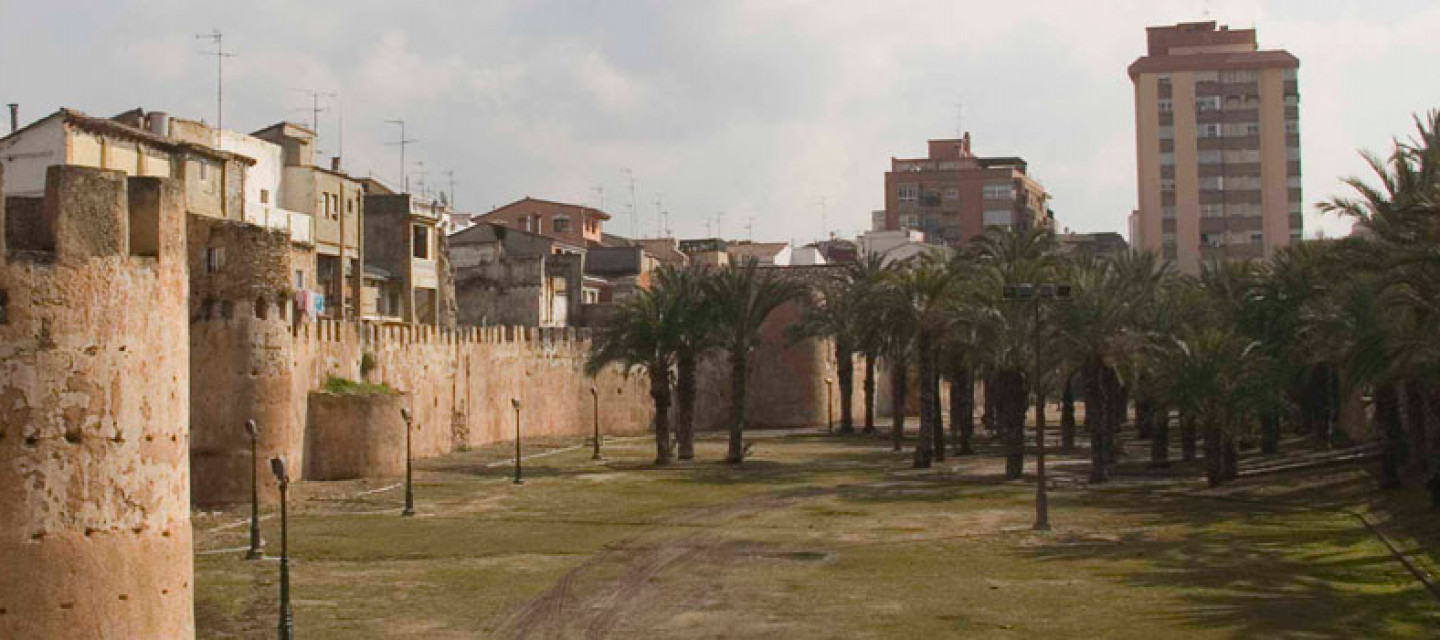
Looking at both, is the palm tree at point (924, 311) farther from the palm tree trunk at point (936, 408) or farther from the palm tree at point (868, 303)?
the palm tree at point (868, 303)

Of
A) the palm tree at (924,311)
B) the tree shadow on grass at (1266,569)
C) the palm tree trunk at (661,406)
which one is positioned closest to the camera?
the tree shadow on grass at (1266,569)

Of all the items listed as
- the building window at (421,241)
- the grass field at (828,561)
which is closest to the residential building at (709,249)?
the building window at (421,241)

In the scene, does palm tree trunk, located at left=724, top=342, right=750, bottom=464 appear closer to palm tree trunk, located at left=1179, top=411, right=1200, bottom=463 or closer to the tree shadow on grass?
palm tree trunk, located at left=1179, top=411, right=1200, bottom=463

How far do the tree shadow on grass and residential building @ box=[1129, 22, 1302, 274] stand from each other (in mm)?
66147

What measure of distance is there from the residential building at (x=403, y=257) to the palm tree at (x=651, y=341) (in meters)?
15.3

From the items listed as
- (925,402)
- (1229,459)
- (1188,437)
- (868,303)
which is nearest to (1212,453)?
(1229,459)

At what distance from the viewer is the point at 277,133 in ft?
191

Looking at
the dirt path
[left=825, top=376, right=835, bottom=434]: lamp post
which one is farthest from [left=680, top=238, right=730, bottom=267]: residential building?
the dirt path

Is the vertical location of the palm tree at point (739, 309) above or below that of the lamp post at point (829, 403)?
above

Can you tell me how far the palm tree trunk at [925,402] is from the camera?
4481 centimetres

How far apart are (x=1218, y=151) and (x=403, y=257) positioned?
187 feet

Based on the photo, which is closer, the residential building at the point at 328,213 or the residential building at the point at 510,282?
the residential building at the point at 328,213

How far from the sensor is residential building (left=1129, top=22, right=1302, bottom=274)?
317 ft

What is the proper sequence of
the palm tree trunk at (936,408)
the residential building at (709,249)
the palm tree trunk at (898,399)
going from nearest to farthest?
the palm tree trunk at (936,408) → the palm tree trunk at (898,399) → the residential building at (709,249)
